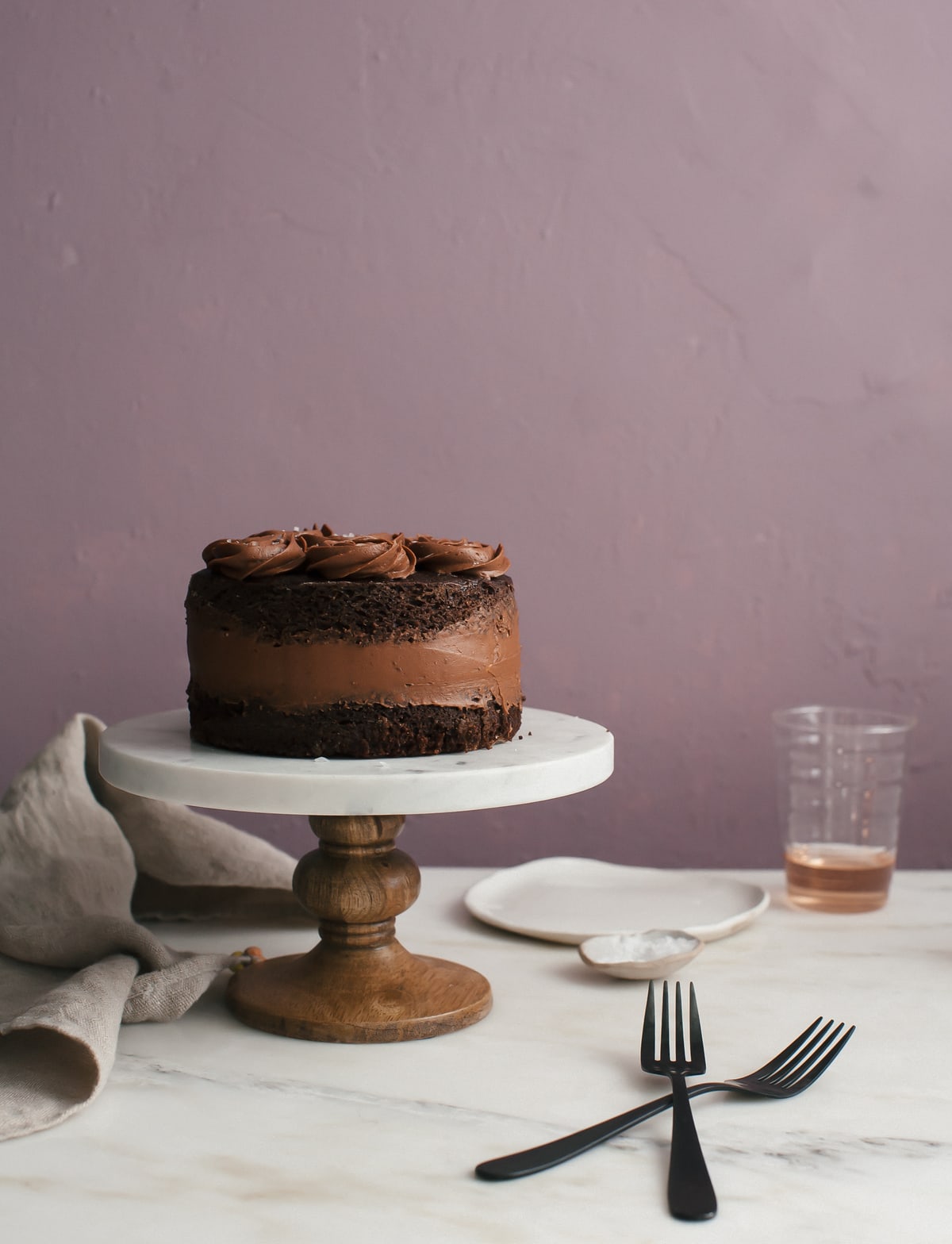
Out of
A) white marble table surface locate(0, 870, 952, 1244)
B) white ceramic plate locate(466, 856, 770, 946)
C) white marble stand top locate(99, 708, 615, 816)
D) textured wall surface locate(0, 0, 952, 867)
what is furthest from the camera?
textured wall surface locate(0, 0, 952, 867)

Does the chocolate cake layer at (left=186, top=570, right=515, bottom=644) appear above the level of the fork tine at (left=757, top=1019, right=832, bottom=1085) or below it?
above

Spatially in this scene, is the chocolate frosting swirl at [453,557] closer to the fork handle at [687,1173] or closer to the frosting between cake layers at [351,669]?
the frosting between cake layers at [351,669]

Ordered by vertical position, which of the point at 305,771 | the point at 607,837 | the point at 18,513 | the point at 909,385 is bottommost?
the point at 607,837

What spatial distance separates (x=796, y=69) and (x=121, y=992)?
1.30m

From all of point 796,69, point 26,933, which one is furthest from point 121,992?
point 796,69

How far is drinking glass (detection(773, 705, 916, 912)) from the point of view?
1194mm

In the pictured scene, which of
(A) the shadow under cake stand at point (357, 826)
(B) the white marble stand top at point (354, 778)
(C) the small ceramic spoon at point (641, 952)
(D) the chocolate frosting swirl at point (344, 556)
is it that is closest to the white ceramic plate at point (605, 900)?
(C) the small ceramic spoon at point (641, 952)

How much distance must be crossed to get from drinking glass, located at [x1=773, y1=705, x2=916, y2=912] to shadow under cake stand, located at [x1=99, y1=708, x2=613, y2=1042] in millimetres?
317

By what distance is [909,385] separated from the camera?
153 centimetres

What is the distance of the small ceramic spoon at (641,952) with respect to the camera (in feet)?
3.26

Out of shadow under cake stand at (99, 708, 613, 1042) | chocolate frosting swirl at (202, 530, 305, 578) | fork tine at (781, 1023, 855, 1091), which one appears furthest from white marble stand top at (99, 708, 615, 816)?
fork tine at (781, 1023, 855, 1091)

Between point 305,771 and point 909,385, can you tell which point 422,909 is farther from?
point 909,385

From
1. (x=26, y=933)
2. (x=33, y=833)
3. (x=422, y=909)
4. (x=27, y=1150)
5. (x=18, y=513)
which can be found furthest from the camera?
(x=18, y=513)

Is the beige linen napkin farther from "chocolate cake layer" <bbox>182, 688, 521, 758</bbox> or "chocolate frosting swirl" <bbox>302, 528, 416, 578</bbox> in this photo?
"chocolate frosting swirl" <bbox>302, 528, 416, 578</bbox>
